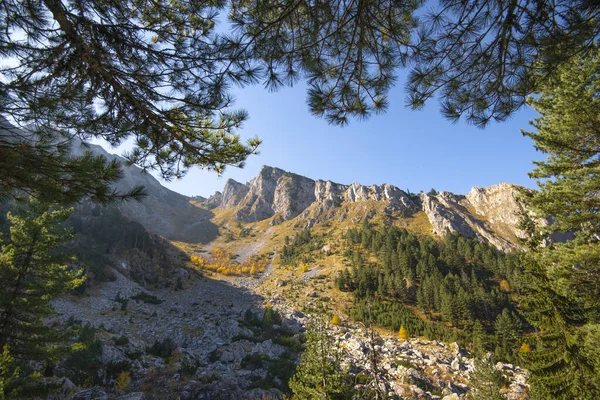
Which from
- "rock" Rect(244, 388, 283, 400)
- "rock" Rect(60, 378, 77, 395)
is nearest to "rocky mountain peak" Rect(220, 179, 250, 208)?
"rock" Rect(60, 378, 77, 395)

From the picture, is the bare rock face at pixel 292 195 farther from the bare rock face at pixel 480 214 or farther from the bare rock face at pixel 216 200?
the bare rock face at pixel 480 214

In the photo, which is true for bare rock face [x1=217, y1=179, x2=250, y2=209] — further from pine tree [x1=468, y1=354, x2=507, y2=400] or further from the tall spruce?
the tall spruce

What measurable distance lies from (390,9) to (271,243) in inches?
4148

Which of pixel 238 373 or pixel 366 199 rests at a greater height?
pixel 366 199

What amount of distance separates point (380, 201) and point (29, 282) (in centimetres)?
10979

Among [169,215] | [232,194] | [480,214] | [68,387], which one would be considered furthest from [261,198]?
[68,387]

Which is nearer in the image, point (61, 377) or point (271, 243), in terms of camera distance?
point (61, 377)

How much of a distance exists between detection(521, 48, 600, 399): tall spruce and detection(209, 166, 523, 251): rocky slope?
2722 inches

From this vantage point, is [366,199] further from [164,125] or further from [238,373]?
[164,125]

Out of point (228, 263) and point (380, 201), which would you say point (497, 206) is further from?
point (228, 263)

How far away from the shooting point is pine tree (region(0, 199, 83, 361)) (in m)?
8.91

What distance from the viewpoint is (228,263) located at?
83.4m

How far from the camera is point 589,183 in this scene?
8.11 m

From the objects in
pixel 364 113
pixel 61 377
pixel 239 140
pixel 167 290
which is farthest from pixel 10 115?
pixel 167 290
